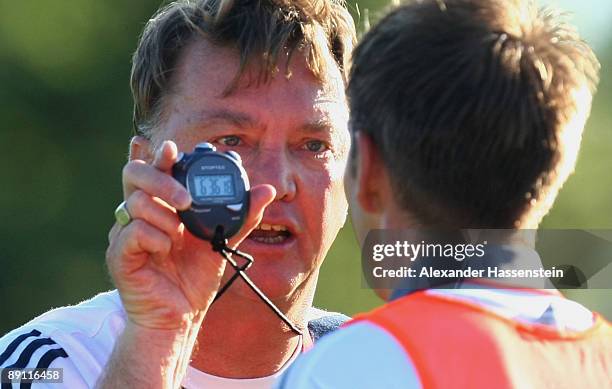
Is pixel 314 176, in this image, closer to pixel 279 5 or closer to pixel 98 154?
pixel 279 5

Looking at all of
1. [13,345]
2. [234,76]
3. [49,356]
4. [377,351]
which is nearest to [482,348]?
[377,351]

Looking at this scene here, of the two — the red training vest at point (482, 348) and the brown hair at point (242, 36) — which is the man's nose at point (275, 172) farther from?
the red training vest at point (482, 348)

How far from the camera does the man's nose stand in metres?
4.00

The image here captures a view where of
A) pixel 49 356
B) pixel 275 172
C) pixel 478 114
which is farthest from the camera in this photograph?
pixel 275 172

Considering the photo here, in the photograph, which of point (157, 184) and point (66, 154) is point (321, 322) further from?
point (66, 154)

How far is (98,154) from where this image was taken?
12.2m

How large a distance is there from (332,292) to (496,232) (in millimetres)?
8423

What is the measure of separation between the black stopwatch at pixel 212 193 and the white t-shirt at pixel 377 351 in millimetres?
814

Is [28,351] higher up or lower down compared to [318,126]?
lower down

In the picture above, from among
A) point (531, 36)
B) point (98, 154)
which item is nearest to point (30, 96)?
point (98, 154)

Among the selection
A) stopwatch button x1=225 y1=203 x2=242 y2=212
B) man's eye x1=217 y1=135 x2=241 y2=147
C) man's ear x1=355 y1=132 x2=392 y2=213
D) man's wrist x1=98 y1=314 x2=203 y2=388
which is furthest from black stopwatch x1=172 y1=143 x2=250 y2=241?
man's eye x1=217 y1=135 x2=241 y2=147

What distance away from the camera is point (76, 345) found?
3693 mm

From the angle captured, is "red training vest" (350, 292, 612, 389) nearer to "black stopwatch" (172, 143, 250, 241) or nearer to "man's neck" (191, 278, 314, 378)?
"black stopwatch" (172, 143, 250, 241)

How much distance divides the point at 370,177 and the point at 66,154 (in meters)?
10.1
